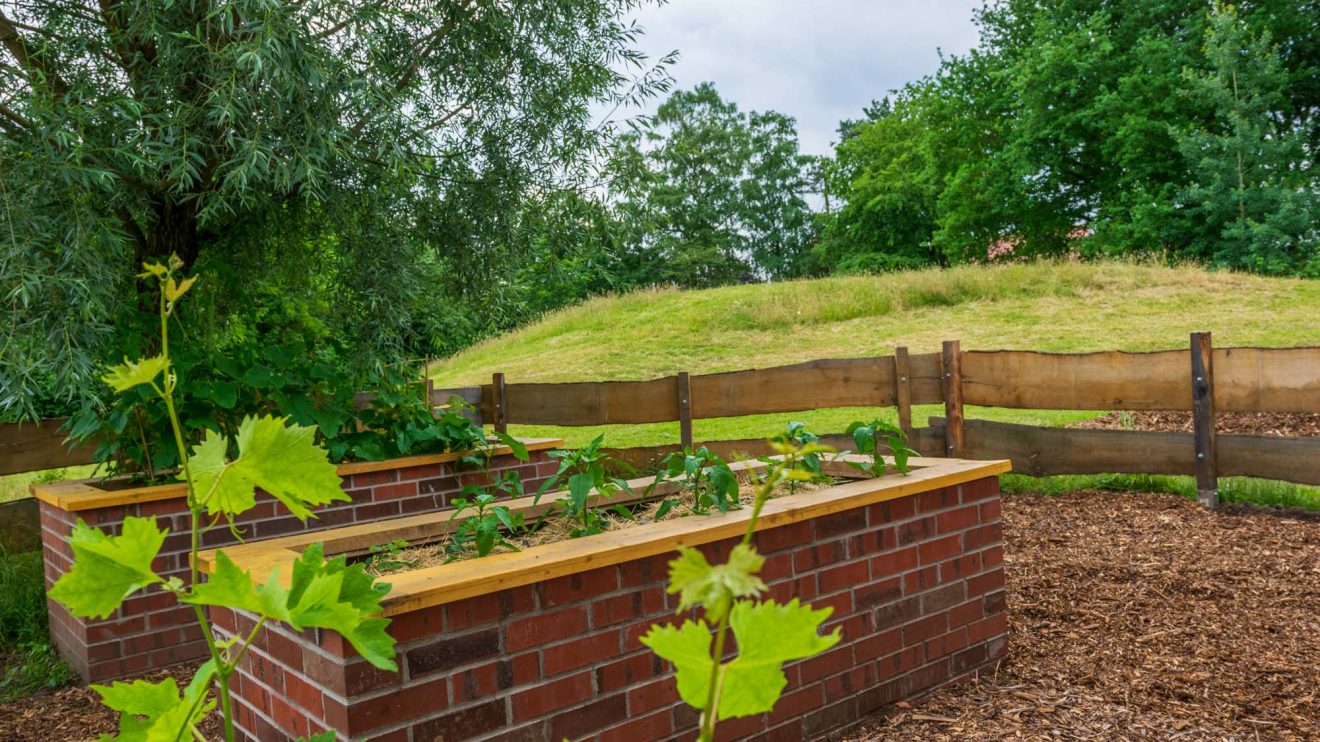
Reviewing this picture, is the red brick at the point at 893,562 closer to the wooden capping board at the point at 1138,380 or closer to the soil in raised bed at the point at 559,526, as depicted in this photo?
the soil in raised bed at the point at 559,526

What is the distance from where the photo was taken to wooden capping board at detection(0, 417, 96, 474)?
4730mm

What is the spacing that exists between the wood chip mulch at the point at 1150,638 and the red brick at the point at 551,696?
92 cm

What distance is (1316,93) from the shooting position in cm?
2102

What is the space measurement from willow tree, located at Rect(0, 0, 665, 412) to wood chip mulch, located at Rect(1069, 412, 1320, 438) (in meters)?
4.87

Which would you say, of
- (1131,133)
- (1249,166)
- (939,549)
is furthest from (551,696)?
(1131,133)

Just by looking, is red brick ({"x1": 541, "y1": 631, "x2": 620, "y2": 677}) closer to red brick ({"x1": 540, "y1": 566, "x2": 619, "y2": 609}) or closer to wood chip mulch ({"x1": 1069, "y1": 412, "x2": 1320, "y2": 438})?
red brick ({"x1": 540, "y1": 566, "x2": 619, "y2": 609})

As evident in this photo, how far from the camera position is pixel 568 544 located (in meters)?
2.32

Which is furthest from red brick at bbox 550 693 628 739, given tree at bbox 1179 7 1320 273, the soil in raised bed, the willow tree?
tree at bbox 1179 7 1320 273

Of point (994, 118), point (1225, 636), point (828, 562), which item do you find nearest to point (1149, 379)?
point (1225, 636)

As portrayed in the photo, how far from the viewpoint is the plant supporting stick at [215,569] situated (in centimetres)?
62

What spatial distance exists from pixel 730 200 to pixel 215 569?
40.2 meters

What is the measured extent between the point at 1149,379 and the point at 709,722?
5.79m

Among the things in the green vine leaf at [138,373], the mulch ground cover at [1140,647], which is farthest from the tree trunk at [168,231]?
the green vine leaf at [138,373]

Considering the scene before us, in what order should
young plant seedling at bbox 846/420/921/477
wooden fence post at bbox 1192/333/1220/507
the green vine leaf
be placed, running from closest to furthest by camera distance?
the green vine leaf, young plant seedling at bbox 846/420/921/477, wooden fence post at bbox 1192/333/1220/507
